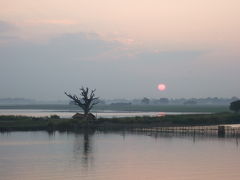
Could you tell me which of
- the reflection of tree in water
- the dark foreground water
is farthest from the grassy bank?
the dark foreground water

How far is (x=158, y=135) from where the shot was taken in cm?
7738

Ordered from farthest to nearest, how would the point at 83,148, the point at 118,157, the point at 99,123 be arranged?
the point at 99,123
the point at 83,148
the point at 118,157

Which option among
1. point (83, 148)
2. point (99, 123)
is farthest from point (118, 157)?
point (99, 123)

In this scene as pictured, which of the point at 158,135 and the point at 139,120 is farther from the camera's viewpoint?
the point at 139,120

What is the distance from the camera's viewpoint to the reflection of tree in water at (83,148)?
4944 centimetres

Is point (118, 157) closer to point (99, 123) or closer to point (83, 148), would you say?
point (83, 148)

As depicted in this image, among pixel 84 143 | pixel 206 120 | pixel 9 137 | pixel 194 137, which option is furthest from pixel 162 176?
pixel 206 120

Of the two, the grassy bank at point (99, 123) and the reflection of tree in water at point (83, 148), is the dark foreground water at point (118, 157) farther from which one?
the grassy bank at point (99, 123)

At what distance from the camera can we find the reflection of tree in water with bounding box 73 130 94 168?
162 ft

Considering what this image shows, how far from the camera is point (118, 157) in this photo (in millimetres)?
51250

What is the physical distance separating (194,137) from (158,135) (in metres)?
6.76

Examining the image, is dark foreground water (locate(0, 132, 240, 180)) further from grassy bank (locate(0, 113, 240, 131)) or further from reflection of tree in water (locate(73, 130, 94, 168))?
grassy bank (locate(0, 113, 240, 131))

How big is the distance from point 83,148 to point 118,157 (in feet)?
33.4

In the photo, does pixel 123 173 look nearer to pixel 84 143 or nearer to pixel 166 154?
pixel 166 154
